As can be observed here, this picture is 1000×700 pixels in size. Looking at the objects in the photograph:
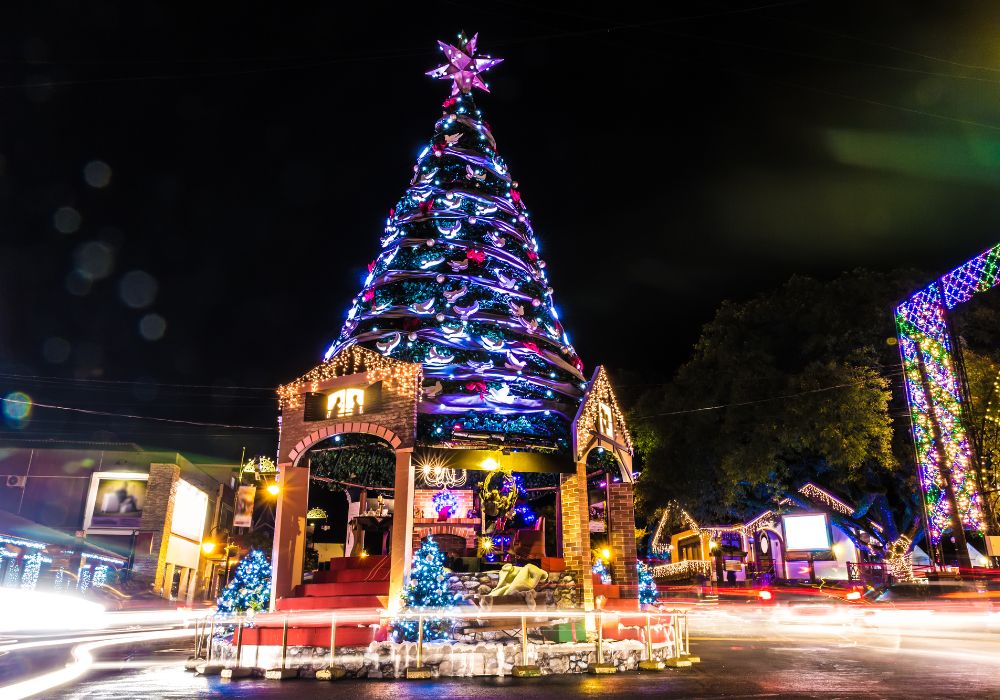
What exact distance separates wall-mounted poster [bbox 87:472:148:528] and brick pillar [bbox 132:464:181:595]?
23.0 inches

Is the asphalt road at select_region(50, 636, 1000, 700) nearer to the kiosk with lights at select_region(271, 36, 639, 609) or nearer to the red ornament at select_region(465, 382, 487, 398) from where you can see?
the kiosk with lights at select_region(271, 36, 639, 609)

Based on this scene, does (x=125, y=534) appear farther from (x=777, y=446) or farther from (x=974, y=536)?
(x=974, y=536)

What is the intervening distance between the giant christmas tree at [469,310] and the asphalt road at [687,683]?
5.32m

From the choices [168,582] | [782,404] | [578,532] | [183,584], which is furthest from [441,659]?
[183,584]

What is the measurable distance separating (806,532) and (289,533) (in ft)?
91.1

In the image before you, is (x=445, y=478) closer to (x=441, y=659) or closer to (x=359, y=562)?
(x=359, y=562)

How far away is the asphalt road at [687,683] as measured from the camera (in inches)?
292

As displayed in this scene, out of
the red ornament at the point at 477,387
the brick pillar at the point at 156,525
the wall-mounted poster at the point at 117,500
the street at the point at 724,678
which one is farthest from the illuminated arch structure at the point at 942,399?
the wall-mounted poster at the point at 117,500

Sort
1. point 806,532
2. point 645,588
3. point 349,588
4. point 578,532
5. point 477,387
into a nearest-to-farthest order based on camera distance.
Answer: point 349,588, point 578,532, point 477,387, point 645,588, point 806,532

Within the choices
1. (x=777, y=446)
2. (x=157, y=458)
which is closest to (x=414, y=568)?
(x=777, y=446)

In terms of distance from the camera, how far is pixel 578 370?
15.9 meters

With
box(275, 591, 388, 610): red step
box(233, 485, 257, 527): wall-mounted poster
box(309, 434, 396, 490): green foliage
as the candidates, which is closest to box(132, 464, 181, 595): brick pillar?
box(233, 485, 257, 527): wall-mounted poster

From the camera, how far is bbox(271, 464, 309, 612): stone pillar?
40.0 feet

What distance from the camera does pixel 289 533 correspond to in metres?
12.6
